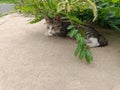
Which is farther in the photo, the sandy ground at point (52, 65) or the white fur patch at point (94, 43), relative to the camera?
the white fur patch at point (94, 43)

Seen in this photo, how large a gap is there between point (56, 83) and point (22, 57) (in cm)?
41

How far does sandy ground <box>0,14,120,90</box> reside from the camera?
1.80 metres

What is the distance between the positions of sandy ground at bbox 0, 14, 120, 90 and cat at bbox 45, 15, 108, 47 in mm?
49

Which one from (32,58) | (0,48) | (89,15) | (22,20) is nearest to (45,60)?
(32,58)

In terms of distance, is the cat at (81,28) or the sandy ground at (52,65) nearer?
the sandy ground at (52,65)

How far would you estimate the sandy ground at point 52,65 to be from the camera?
180 centimetres

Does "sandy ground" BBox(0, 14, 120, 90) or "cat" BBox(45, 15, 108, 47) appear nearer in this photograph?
"sandy ground" BBox(0, 14, 120, 90)

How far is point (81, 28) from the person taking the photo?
230cm

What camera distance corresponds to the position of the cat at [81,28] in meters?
2.33

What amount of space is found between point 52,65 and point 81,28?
443 mm

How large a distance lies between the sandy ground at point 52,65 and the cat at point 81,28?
0.05 metres

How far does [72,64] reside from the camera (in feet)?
6.59

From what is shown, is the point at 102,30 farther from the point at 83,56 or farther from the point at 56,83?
the point at 56,83

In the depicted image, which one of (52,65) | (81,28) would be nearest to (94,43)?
(81,28)
